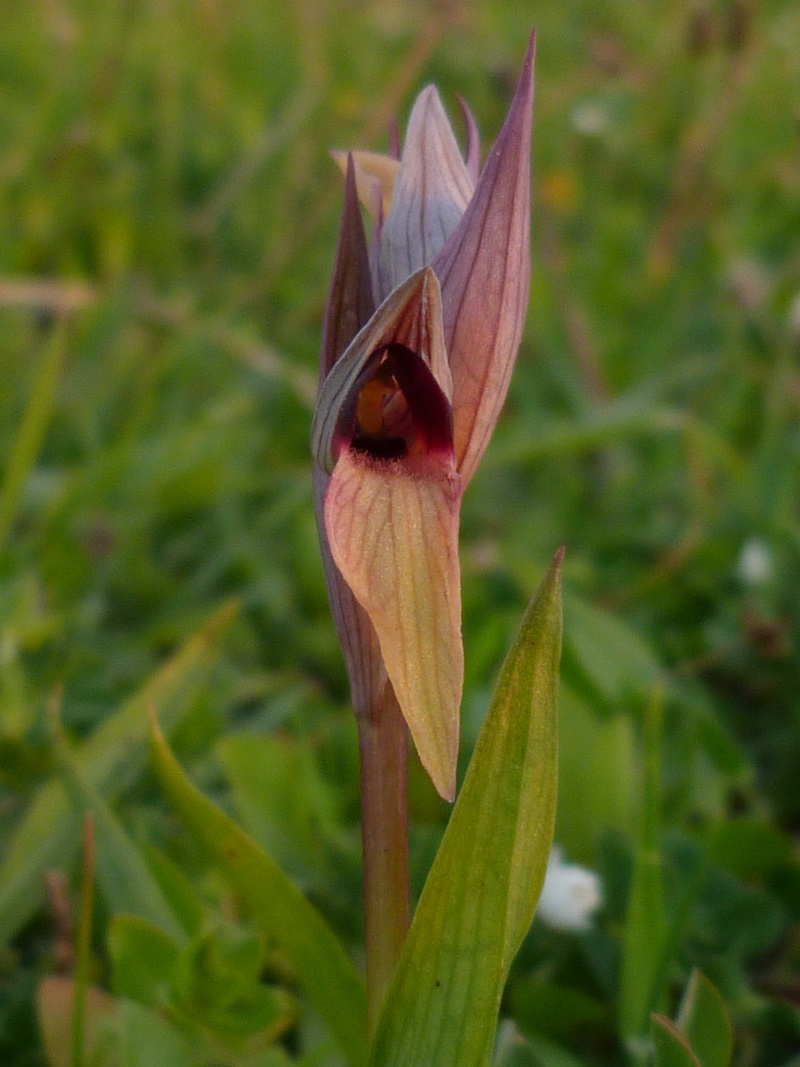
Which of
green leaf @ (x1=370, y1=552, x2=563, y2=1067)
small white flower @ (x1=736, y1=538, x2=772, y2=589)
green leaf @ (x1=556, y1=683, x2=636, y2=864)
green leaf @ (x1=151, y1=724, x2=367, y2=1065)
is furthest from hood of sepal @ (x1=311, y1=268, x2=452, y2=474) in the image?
small white flower @ (x1=736, y1=538, x2=772, y2=589)

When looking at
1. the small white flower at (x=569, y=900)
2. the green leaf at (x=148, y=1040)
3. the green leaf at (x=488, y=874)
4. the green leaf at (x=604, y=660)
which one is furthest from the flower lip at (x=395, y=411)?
the green leaf at (x=604, y=660)

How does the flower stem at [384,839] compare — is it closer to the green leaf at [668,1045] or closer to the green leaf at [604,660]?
the green leaf at [668,1045]

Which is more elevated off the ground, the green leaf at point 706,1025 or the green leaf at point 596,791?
the green leaf at point 596,791

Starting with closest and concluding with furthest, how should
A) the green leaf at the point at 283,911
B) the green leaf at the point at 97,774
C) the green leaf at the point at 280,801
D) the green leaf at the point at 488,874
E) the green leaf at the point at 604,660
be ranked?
1. the green leaf at the point at 488,874
2. the green leaf at the point at 283,911
3. the green leaf at the point at 97,774
4. the green leaf at the point at 280,801
5. the green leaf at the point at 604,660

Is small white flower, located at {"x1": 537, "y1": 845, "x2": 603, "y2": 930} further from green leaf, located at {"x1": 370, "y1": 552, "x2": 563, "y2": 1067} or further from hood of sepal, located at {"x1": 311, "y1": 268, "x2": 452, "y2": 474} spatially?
hood of sepal, located at {"x1": 311, "y1": 268, "x2": 452, "y2": 474}

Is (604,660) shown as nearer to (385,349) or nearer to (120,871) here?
(120,871)
